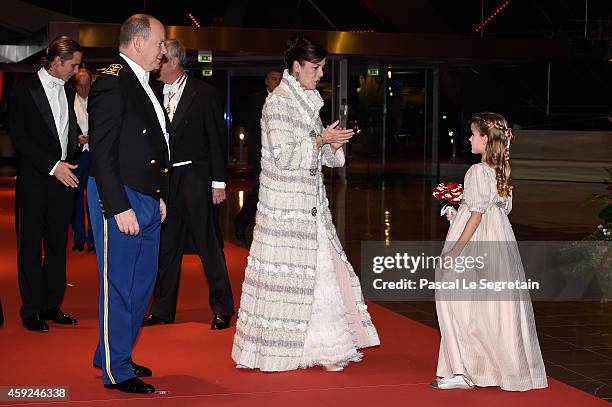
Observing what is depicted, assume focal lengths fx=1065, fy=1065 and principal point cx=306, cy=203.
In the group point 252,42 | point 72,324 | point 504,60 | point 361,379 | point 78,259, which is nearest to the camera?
point 361,379

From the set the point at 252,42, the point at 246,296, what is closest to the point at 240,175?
the point at 252,42

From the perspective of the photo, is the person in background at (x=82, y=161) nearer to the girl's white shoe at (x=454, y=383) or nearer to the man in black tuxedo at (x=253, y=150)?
the man in black tuxedo at (x=253, y=150)

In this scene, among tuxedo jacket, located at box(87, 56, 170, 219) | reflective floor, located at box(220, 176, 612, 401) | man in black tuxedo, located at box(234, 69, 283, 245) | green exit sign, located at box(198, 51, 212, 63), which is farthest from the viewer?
green exit sign, located at box(198, 51, 212, 63)

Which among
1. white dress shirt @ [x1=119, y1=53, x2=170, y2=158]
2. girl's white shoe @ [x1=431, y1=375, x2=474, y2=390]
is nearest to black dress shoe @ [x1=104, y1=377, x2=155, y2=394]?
white dress shirt @ [x1=119, y1=53, x2=170, y2=158]

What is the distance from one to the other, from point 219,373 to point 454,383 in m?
1.21

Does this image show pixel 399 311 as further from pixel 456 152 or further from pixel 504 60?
pixel 456 152

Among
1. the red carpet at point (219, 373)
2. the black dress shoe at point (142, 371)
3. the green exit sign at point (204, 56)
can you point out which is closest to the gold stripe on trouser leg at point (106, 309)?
the red carpet at point (219, 373)

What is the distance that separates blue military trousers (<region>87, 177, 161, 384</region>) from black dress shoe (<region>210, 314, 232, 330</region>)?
165 cm

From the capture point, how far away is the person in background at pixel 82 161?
9555 millimetres

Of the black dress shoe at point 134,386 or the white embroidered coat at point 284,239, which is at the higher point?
the white embroidered coat at point 284,239

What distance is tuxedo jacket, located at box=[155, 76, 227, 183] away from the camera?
22.4 feet

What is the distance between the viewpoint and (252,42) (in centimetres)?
1950

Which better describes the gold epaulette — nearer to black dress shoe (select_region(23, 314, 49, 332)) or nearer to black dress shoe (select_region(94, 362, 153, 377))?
black dress shoe (select_region(94, 362, 153, 377))

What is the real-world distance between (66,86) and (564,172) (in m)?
17.0
